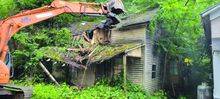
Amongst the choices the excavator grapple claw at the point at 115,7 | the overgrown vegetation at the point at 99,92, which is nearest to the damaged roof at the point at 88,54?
the overgrown vegetation at the point at 99,92

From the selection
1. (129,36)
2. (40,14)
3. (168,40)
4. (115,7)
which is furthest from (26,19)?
(168,40)

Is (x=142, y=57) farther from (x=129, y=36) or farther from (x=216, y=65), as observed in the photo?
(x=216, y=65)

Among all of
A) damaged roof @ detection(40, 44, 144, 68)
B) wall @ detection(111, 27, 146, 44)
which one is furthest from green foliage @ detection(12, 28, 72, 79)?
wall @ detection(111, 27, 146, 44)

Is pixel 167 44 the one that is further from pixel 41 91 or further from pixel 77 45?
pixel 41 91

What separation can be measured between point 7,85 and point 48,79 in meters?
9.96

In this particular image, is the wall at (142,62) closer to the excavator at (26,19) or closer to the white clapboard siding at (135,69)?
the white clapboard siding at (135,69)

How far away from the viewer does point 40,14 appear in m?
9.92

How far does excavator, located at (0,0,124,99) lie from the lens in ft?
28.1

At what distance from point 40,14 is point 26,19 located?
0.52m

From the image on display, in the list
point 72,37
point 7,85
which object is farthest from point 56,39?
point 7,85

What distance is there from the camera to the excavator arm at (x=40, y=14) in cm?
878

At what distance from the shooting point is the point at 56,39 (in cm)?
1931

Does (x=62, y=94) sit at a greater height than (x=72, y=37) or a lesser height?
lesser

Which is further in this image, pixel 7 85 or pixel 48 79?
pixel 48 79
